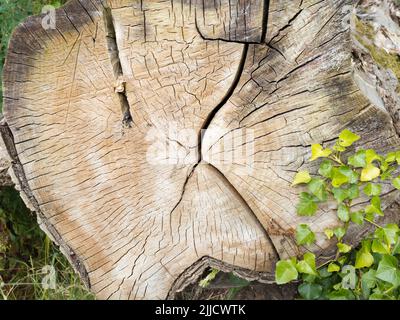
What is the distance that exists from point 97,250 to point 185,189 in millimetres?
389

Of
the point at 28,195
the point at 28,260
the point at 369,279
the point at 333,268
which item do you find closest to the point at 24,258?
the point at 28,260

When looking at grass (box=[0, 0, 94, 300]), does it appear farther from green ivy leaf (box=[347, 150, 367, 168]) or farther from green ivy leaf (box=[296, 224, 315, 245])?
green ivy leaf (box=[347, 150, 367, 168])

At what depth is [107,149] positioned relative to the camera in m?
1.71

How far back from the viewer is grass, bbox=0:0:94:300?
7.71ft

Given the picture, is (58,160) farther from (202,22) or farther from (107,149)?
(202,22)

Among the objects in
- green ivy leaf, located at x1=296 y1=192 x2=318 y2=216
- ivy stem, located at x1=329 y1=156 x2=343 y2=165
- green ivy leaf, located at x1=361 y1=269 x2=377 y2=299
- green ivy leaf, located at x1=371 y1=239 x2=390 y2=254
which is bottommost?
green ivy leaf, located at x1=361 y1=269 x2=377 y2=299

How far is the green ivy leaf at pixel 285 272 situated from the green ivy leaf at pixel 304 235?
Answer: 87mm

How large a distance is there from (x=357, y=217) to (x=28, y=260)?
1.65 m

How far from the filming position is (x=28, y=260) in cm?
258

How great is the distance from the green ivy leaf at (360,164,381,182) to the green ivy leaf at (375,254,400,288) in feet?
0.85

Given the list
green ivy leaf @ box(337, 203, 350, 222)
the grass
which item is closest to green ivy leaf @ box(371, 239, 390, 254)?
green ivy leaf @ box(337, 203, 350, 222)

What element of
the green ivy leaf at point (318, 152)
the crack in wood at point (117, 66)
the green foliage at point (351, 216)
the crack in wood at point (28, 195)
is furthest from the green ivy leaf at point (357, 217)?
the crack in wood at point (28, 195)

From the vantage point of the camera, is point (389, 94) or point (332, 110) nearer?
point (332, 110)
